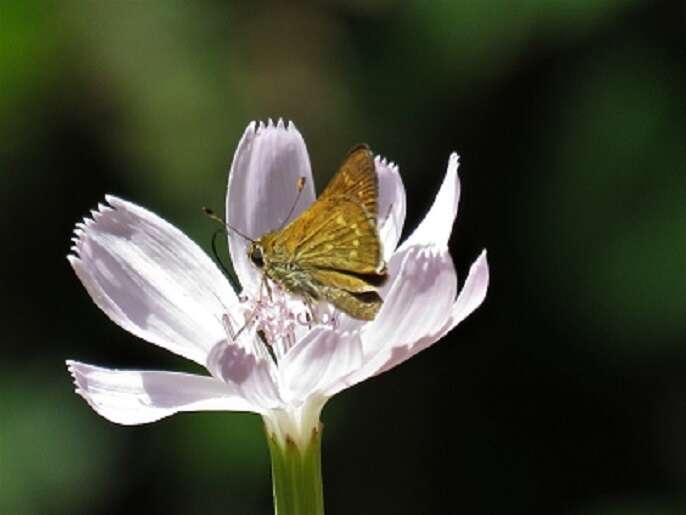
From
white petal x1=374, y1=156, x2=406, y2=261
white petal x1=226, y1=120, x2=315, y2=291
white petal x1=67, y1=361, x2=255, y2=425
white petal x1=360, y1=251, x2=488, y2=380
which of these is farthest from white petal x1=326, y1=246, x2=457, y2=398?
white petal x1=226, y1=120, x2=315, y2=291

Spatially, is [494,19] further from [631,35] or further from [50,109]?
[50,109]

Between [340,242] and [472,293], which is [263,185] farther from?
[472,293]

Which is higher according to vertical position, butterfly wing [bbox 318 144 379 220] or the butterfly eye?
butterfly wing [bbox 318 144 379 220]

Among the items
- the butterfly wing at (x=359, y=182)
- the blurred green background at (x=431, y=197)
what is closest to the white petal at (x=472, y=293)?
the butterfly wing at (x=359, y=182)

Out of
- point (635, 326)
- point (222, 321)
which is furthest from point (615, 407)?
point (222, 321)

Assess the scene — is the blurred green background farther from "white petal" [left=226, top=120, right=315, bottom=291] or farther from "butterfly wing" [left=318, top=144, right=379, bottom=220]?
"butterfly wing" [left=318, top=144, right=379, bottom=220]

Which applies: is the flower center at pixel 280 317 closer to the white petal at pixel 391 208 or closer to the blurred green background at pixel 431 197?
the white petal at pixel 391 208
